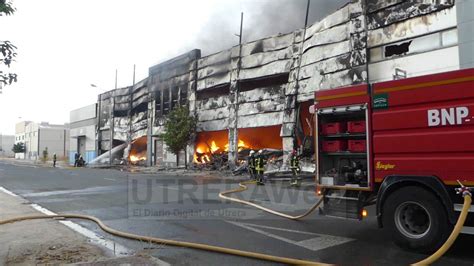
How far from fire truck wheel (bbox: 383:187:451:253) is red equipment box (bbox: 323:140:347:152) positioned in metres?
1.37

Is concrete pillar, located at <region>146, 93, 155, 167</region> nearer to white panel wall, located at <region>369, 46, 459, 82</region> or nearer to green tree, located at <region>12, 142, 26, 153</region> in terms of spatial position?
white panel wall, located at <region>369, 46, 459, 82</region>

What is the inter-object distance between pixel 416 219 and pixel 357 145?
157 centimetres

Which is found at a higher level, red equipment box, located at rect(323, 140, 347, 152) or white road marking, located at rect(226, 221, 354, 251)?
red equipment box, located at rect(323, 140, 347, 152)

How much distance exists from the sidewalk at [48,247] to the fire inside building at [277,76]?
16.1 feet

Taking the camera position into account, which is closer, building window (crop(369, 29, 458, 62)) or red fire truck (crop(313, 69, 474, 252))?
red fire truck (crop(313, 69, 474, 252))

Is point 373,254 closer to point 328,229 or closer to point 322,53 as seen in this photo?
point 328,229

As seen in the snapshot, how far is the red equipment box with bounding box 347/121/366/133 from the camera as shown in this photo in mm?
7007

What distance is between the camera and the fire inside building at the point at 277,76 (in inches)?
785

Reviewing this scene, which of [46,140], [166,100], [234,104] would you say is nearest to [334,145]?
[234,104]

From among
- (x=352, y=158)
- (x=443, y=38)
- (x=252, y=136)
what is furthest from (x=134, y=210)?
(x=252, y=136)

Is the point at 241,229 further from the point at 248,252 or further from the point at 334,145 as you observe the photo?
the point at 334,145

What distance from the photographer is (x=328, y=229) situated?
7988 millimetres

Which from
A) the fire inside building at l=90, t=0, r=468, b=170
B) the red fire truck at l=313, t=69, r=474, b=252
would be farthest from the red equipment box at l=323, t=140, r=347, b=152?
the fire inside building at l=90, t=0, r=468, b=170

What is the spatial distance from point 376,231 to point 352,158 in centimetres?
150
